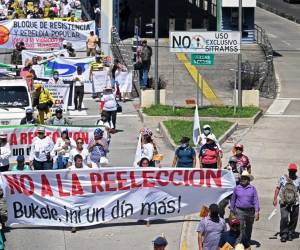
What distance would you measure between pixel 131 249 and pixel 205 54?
49.6ft

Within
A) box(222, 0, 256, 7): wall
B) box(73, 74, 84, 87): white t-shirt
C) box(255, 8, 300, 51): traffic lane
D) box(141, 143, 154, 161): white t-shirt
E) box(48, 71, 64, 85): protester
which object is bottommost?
box(255, 8, 300, 51): traffic lane

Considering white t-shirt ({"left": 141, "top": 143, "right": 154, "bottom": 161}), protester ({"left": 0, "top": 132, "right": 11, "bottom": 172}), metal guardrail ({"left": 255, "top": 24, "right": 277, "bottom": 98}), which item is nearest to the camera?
protester ({"left": 0, "top": 132, "right": 11, "bottom": 172})

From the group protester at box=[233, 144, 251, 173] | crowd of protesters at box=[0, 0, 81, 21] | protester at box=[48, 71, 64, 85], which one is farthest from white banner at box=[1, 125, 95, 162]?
crowd of protesters at box=[0, 0, 81, 21]

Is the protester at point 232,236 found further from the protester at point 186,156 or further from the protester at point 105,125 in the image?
the protester at point 105,125

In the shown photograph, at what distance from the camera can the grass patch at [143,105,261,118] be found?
31.9 metres

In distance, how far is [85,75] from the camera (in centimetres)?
3647

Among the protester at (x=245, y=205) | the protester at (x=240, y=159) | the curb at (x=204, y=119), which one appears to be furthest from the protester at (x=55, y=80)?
the protester at (x=245, y=205)

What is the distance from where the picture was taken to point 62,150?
72.3ft

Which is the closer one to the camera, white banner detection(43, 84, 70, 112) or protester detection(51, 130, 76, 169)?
protester detection(51, 130, 76, 169)

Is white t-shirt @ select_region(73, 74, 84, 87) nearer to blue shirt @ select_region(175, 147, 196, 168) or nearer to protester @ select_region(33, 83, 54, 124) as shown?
protester @ select_region(33, 83, 54, 124)

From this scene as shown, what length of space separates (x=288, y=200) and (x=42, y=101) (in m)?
12.1

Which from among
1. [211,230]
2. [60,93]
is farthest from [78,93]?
[211,230]

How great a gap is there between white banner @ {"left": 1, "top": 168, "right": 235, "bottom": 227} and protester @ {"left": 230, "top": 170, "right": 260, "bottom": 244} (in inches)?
65.9

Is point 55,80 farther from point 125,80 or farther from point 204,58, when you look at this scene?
point 204,58
